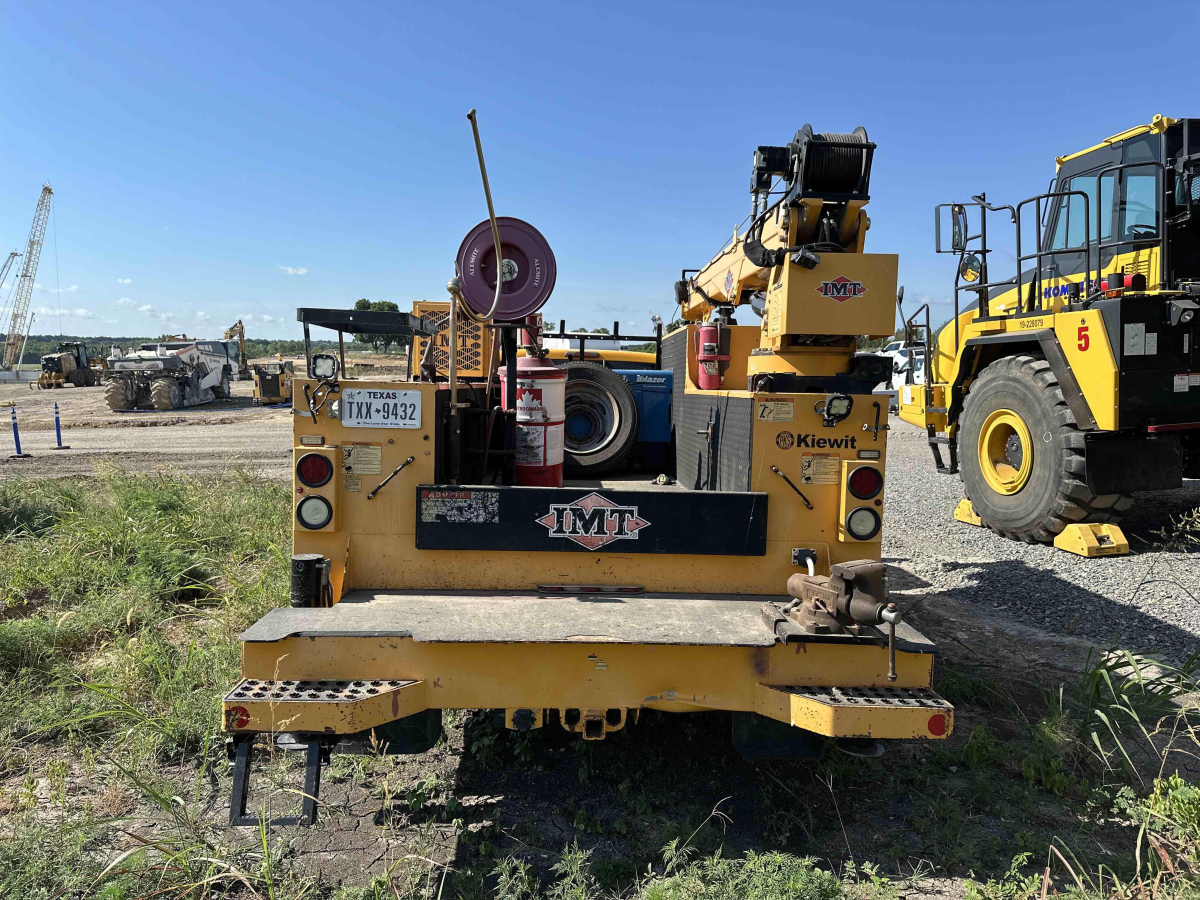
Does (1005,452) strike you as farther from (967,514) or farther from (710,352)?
(710,352)

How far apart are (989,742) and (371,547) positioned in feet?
10.4

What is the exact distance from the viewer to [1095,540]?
712cm

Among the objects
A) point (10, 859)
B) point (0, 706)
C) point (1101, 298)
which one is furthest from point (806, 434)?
point (1101, 298)

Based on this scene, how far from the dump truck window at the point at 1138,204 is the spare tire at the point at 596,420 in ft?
20.4

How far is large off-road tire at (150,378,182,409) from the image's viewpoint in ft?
88.5

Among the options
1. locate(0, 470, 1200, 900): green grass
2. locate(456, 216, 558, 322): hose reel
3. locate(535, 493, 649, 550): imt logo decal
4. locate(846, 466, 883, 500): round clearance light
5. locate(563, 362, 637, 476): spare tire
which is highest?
locate(456, 216, 558, 322): hose reel

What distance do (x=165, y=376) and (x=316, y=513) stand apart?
28439 millimetres

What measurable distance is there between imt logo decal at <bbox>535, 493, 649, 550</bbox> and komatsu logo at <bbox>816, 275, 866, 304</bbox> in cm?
275

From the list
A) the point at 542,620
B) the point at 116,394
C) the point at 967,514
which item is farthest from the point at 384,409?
the point at 116,394

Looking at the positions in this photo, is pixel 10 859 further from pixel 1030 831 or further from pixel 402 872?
pixel 1030 831

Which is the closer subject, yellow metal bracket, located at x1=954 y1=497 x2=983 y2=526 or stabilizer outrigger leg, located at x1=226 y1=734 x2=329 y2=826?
stabilizer outrigger leg, located at x1=226 y1=734 x2=329 y2=826

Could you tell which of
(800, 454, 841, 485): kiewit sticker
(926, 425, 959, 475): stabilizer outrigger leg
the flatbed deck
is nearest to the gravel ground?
(926, 425, 959, 475): stabilizer outrigger leg

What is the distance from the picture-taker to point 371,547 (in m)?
3.53

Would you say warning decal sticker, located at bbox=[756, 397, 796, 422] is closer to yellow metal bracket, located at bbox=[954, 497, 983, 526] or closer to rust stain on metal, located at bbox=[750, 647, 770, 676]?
rust stain on metal, located at bbox=[750, 647, 770, 676]
